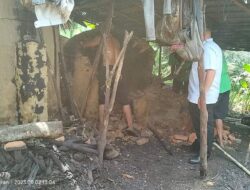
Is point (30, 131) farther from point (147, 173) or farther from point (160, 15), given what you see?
point (160, 15)

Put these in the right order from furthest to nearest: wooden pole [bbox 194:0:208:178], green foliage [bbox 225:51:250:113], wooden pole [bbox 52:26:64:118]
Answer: green foliage [bbox 225:51:250:113]
wooden pole [bbox 52:26:64:118]
wooden pole [bbox 194:0:208:178]

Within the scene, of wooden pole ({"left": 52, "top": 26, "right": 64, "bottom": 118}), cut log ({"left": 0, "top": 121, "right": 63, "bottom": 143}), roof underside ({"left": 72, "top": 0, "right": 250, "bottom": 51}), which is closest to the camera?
cut log ({"left": 0, "top": 121, "right": 63, "bottom": 143})

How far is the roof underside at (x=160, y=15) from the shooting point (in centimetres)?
672

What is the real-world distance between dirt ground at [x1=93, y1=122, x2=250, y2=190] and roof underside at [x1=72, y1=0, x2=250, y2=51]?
2.59m

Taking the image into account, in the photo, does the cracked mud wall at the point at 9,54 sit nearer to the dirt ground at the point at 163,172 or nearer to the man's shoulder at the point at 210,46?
the dirt ground at the point at 163,172

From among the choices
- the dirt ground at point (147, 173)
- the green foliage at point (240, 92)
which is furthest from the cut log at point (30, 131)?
the green foliage at point (240, 92)

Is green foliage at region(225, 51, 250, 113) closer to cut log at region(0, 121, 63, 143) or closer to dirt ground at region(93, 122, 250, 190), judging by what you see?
dirt ground at region(93, 122, 250, 190)

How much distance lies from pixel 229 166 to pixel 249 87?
27.4 feet

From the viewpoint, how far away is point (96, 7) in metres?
7.45

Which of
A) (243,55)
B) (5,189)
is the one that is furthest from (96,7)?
(243,55)

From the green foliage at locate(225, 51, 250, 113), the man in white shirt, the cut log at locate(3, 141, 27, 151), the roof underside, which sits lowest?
the green foliage at locate(225, 51, 250, 113)

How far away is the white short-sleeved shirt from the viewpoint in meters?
5.44

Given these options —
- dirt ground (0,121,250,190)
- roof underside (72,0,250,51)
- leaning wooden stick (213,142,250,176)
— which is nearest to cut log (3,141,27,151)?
dirt ground (0,121,250,190)

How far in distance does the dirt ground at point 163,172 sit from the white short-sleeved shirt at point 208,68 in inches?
42.7
